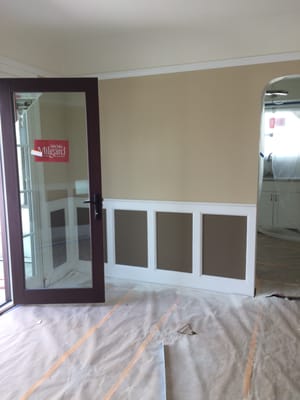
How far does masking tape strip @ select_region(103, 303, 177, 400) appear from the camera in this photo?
2.10 m

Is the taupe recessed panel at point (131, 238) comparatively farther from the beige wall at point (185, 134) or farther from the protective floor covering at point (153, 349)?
the protective floor covering at point (153, 349)

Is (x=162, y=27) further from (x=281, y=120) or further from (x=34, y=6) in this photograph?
(x=281, y=120)

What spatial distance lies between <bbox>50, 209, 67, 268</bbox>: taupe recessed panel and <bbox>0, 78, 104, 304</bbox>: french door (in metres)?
0.01

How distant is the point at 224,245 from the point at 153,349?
1414 mm

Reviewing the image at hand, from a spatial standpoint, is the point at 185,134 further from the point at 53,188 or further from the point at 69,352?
the point at 69,352

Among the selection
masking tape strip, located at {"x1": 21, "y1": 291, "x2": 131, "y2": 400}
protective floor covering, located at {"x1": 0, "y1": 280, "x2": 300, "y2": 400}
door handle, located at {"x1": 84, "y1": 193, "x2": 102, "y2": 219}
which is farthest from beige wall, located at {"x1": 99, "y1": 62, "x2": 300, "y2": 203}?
masking tape strip, located at {"x1": 21, "y1": 291, "x2": 131, "y2": 400}

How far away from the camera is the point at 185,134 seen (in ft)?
11.6

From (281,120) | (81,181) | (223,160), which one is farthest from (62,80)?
(281,120)

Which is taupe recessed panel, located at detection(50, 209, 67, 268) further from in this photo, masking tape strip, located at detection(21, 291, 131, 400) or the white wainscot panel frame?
masking tape strip, located at detection(21, 291, 131, 400)

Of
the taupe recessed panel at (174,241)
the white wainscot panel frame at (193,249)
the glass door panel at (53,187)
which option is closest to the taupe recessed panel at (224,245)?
the white wainscot panel frame at (193,249)

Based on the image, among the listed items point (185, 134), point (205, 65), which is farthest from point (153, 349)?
point (205, 65)

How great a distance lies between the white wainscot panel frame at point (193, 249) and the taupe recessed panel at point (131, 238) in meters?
0.05

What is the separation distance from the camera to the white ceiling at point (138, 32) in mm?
2691

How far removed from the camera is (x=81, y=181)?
11.2ft
